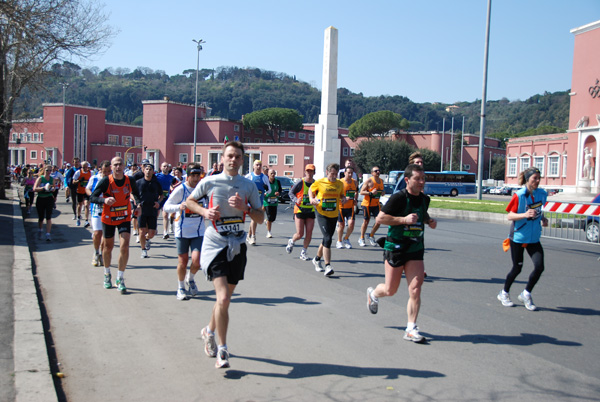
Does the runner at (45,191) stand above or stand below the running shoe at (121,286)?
above

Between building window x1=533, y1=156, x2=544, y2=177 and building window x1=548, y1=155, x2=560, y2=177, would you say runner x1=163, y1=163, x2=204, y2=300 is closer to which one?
building window x1=548, y1=155, x2=560, y2=177

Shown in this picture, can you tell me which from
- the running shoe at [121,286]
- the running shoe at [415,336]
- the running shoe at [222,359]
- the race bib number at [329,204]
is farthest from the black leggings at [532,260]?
the running shoe at [121,286]

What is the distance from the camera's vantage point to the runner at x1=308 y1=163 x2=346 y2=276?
9172 millimetres

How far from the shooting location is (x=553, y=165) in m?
62.0

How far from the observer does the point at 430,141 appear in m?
95.2

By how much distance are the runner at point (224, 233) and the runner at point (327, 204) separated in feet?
14.2

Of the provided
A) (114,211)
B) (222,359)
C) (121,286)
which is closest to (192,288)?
(121,286)

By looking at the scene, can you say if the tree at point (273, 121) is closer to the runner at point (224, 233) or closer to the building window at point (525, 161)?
the building window at point (525, 161)

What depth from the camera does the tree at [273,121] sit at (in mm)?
99062

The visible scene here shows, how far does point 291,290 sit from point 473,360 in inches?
136

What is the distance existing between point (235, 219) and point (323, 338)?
1.66 meters

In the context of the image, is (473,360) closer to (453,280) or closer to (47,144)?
(453,280)

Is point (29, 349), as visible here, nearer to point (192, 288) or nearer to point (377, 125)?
point (192, 288)

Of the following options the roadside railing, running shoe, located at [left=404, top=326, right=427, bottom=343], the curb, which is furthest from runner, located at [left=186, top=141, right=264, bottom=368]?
the roadside railing
